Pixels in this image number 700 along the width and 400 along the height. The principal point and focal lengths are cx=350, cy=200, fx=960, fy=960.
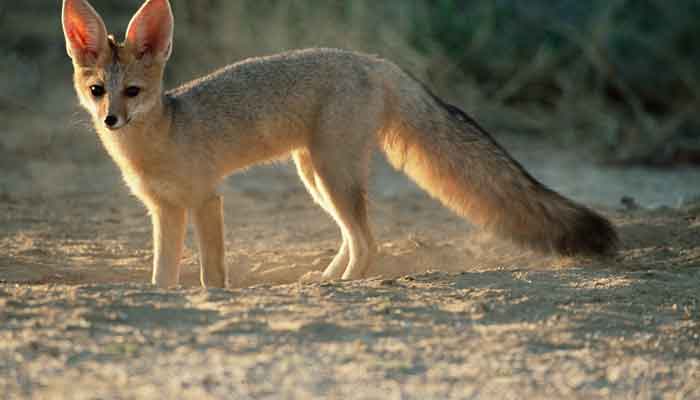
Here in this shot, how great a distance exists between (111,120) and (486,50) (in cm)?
739

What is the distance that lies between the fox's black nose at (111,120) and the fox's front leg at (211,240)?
0.75 meters

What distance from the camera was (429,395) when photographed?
3.12 metres

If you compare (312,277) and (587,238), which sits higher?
(587,238)

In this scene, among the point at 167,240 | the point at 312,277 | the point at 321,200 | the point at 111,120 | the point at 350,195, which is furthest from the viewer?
the point at 321,200

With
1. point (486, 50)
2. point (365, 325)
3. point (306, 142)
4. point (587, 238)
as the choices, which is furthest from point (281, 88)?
point (486, 50)

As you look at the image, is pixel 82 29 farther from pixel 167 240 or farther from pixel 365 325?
pixel 365 325

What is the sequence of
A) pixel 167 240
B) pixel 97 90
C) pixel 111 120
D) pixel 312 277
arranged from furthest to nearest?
pixel 312 277
pixel 167 240
pixel 97 90
pixel 111 120

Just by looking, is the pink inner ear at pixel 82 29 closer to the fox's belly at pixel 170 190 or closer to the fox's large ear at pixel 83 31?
the fox's large ear at pixel 83 31

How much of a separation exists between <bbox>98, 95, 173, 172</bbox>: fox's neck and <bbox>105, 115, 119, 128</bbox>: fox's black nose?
274 millimetres

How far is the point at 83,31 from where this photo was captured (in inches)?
195

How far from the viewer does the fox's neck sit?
505cm

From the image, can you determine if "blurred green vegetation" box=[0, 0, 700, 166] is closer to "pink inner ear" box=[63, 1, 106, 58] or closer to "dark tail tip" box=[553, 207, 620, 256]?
"dark tail tip" box=[553, 207, 620, 256]

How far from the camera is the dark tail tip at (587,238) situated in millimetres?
5345

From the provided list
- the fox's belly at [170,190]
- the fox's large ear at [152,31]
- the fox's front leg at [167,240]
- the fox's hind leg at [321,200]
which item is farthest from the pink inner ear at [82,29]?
the fox's hind leg at [321,200]
